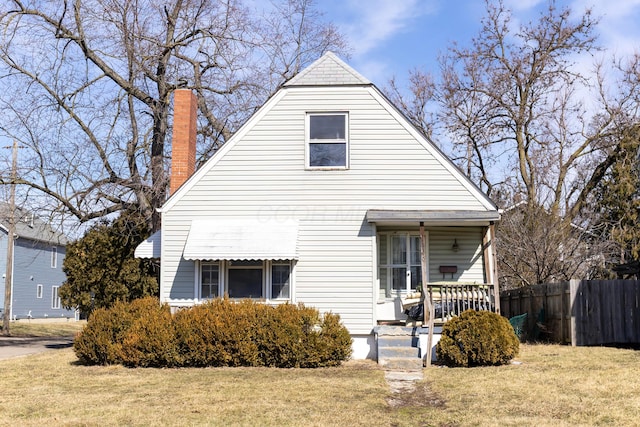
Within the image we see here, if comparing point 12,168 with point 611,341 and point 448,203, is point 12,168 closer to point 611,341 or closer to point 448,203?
point 448,203

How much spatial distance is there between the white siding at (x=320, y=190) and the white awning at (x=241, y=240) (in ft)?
0.86

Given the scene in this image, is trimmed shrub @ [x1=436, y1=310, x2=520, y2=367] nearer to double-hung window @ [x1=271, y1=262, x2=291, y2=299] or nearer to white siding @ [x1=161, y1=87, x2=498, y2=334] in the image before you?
white siding @ [x1=161, y1=87, x2=498, y2=334]

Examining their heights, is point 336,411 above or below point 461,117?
below

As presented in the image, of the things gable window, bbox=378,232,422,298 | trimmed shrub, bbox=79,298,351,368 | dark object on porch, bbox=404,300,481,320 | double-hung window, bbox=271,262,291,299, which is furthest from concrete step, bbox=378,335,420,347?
double-hung window, bbox=271,262,291,299

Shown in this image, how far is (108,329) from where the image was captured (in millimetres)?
15242

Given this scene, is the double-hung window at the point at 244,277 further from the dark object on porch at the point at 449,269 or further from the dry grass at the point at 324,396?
the dark object on porch at the point at 449,269

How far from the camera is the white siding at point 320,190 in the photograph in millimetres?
16516

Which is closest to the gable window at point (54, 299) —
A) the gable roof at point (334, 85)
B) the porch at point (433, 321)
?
the gable roof at point (334, 85)

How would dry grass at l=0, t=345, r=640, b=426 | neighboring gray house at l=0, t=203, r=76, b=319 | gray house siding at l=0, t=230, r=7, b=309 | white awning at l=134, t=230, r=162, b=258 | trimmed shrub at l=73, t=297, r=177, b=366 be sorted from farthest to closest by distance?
neighboring gray house at l=0, t=203, r=76, b=319, gray house siding at l=0, t=230, r=7, b=309, white awning at l=134, t=230, r=162, b=258, trimmed shrub at l=73, t=297, r=177, b=366, dry grass at l=0, t=345, r=640, b=426

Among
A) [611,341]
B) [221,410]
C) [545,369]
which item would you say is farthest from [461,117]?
[221,410]

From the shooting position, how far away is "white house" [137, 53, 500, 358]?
1647 centimetres

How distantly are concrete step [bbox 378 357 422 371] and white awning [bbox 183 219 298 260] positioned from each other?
9.81 feet

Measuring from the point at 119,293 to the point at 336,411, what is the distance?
12.6m

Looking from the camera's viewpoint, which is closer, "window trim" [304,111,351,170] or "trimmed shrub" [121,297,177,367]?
"trimmed shrub" [121,297,177,367]
